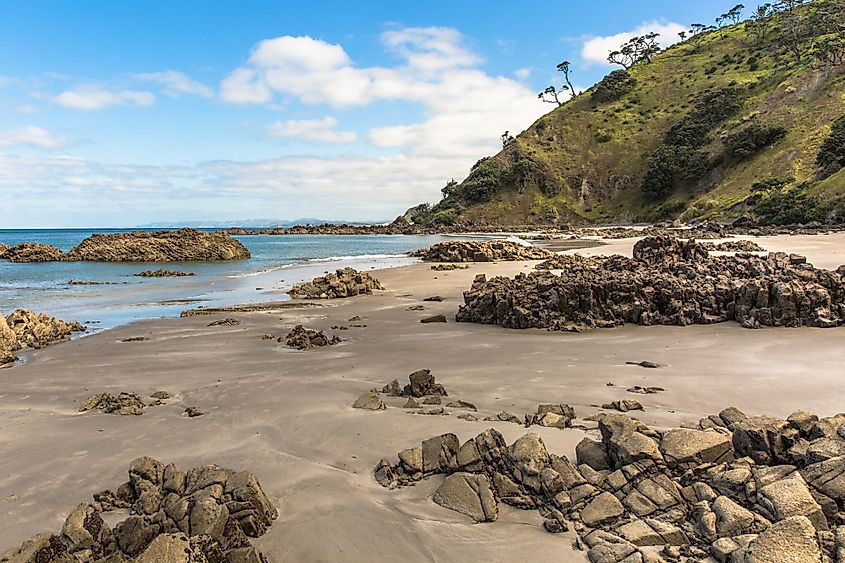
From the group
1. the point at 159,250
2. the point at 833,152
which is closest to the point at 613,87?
the point at 833,152

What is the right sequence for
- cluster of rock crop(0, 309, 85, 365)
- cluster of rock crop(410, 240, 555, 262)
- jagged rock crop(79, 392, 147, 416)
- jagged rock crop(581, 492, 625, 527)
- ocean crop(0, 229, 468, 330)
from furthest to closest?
1. cluster of rock crop(410, 240, 555, 262)
2. ocean crop(0, 229, 468, 330)
3. cluster of rock crop(0, 309, 85, 365)
4. jagged rock crop(79, 392, 147, 416)
5. jagged rock crop(581, 492, 625, 527)

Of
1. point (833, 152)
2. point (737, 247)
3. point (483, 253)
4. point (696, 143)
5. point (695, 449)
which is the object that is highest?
point (696, 143)

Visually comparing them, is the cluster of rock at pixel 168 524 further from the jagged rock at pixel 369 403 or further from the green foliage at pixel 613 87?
the green foliage at pixel 613 87

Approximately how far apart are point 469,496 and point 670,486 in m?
1.38

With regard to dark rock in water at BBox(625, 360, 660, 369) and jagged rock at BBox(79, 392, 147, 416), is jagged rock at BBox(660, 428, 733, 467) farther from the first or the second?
jagged rock at BBox(79, 392, 147, 416)

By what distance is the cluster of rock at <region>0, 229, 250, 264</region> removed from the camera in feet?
144

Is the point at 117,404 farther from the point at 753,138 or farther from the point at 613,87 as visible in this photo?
the point at 613,87

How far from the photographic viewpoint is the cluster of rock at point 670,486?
3.17 metres

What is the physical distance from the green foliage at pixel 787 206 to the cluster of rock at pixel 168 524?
43.6 metres

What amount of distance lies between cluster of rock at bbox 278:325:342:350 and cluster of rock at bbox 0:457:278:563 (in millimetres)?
6178

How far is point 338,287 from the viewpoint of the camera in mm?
18766

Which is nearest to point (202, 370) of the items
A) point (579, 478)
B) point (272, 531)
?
point (272, 531)

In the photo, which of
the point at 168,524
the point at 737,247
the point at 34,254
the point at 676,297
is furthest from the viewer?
the point at 34,254

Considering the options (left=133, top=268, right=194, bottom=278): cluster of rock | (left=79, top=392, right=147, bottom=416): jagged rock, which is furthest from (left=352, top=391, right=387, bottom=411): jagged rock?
(left=133, top=268, right=194, bottom=278): cluster of rock
